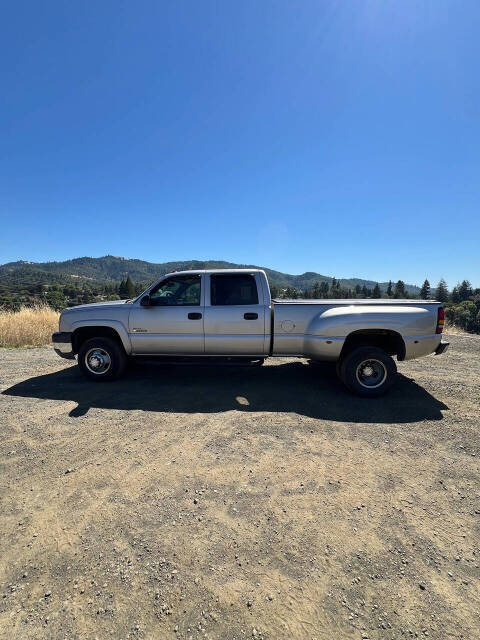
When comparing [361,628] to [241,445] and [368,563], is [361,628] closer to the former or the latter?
[368,563]

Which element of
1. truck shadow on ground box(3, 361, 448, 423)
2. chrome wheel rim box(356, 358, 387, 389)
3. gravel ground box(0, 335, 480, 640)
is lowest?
gravel ground box(0, 335, 480, 640)

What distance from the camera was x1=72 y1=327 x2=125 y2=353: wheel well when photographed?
5.25 metres

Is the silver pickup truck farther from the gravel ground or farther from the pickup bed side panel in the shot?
the gravel ground

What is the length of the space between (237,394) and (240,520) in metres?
2.49

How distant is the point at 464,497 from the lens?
246 centimetres

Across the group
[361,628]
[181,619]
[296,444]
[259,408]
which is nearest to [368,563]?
[361,628]

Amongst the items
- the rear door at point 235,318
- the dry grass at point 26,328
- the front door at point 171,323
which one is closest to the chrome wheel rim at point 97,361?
the front door at point 171,323

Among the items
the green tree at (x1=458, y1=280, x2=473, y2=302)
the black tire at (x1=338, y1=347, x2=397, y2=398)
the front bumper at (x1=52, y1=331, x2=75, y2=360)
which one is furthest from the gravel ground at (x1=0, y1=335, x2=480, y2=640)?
the green tree at (x1=458, y1=280, x2=473, y2=302)

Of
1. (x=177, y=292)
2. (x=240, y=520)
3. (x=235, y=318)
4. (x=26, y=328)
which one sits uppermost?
(x=177, y=292)

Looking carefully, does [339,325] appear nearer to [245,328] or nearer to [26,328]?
[245,328]

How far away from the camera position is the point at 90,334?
539 cm

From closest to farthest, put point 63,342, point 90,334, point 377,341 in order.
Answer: point 377,341
point 63,342
point 90,334

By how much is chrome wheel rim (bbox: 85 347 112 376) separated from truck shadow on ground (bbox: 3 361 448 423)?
24cm

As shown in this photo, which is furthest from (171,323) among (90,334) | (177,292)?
(90,334)
